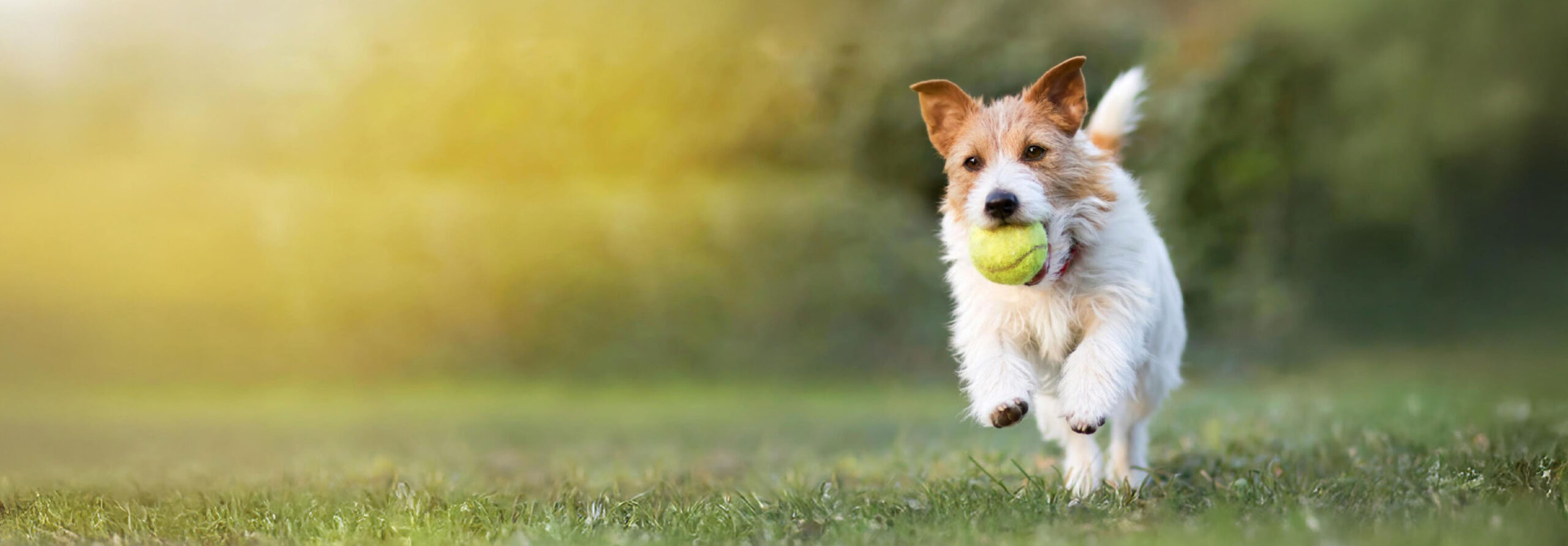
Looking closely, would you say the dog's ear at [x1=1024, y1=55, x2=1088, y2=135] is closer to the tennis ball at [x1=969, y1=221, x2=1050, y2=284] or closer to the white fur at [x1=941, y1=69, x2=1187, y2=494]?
the white fur at [x1=941, y1=69, x2=1187, y2=494]

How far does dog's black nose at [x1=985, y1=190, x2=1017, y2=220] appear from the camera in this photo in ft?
9.90

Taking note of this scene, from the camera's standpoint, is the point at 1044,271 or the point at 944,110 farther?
the point at 944,110

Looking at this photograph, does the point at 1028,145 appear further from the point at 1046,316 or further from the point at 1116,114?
the point at 1116,114

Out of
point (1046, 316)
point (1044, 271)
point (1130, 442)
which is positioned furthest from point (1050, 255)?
point (1130, 442)

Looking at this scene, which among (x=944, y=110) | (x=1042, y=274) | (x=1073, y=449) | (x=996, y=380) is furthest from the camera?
(x=1073, y=449)

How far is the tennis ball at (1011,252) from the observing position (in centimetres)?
304

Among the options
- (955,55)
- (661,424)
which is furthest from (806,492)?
(955,55)

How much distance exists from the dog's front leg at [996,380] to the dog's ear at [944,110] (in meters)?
0.62

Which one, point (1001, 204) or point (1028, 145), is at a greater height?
point (1028, 145)

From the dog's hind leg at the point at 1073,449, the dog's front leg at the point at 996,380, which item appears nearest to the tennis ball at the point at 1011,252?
the dog's front leg at the point at 996,380

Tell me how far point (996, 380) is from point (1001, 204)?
1.61 feet

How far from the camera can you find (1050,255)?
3.22 meters

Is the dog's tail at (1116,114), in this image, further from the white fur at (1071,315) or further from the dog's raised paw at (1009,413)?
the dog's raised paw at (1009,413)

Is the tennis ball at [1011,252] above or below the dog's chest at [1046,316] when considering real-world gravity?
above
